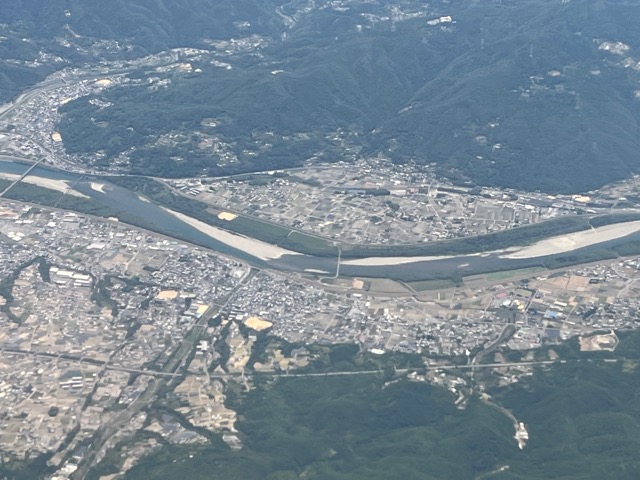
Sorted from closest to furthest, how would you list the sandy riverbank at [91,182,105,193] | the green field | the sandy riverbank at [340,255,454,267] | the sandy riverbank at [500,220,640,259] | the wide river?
the green field, the wide river, the sandy riverbank at [340,255,454,267], the sandy riverbank at [500,220,640,259], the sandy riverbank at [91,182,105,193]

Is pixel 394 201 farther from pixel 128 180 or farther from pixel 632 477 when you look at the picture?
pixel 632 477

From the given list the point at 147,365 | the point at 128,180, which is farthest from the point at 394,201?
the point at 147,365

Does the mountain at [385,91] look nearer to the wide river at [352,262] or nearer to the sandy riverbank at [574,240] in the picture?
the sandy riverbank at [574,240]

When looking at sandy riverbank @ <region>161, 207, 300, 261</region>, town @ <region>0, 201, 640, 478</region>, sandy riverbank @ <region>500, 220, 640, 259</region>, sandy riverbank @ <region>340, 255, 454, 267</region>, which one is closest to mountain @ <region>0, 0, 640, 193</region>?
sandy riverbank @ <region>500, 220, 640, 259</region>

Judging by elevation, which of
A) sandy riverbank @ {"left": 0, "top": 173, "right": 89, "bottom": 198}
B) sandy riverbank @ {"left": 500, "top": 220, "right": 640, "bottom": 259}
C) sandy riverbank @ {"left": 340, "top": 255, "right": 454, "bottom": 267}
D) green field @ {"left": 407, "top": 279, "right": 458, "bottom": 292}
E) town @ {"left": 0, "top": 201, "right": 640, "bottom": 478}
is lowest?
town @ {"left": 0, "top": 201, "right": 640, "bottom": 478}

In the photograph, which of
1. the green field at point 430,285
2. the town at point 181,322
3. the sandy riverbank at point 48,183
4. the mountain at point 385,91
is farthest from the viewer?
the mountain at point 385,91

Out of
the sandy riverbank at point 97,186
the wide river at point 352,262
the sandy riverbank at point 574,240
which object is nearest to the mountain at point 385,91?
the sandy riverbank at point 97,186

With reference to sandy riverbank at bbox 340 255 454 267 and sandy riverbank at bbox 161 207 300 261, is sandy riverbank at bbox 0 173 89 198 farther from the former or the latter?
sandy riverbank at bbox 340 255 454 267
